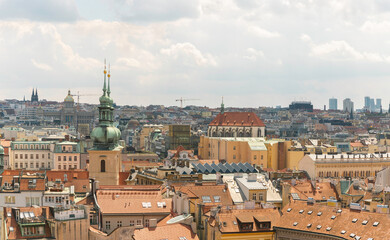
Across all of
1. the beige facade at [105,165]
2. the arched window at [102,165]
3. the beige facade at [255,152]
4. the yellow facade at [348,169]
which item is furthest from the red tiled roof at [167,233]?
the beige facade at [255,152]

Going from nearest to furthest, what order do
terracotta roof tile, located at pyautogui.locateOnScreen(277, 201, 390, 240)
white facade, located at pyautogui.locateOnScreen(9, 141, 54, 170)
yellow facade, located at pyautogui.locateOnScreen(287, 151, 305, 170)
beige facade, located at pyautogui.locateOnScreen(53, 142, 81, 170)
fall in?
terracotta roof tile, located at pyautogui.locateOnScreen(277, 201, 390, 240) < beige facade, located at pyautogui.locateOnScreen(53, 142, 81, 170) < white facade, located at pyautogui.locateOnScreen(9, 141, 54, 170) < yellow facade, located at pyautogui.locateOnScreen(287, 151, 305, 170)

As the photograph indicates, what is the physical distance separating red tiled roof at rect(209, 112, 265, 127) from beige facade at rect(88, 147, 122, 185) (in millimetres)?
83672

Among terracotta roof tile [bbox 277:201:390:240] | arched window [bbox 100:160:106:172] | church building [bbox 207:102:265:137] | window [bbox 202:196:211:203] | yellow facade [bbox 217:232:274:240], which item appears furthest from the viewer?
church building [bbox 207:102:265:137]

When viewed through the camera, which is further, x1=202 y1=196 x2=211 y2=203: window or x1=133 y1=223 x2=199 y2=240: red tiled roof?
x1=202 y1=196 x2=211 y2=203: window

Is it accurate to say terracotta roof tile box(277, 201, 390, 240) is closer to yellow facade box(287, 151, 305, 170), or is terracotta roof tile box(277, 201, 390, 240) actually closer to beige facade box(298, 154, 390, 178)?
beige facade box(298, 154, 390, 178)

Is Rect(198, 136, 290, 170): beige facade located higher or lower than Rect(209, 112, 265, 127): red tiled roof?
lower

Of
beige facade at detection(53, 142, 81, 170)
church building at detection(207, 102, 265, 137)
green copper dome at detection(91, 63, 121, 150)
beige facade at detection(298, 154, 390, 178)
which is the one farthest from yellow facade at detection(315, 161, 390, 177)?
church building at detection(207, 102, 265, 137)

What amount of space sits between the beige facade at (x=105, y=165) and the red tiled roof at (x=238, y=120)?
8367cm

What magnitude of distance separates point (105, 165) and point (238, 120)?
85.3 meters

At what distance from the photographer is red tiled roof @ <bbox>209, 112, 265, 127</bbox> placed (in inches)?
6777

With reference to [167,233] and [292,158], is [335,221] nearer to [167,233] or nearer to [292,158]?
[167,233]

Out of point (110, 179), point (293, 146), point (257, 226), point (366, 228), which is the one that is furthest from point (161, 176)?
point (293, 146)

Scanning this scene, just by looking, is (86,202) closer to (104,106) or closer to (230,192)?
(230,192)

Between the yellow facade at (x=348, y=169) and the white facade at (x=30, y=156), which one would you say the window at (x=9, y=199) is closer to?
the yellow facade at (x=348, y=169)
